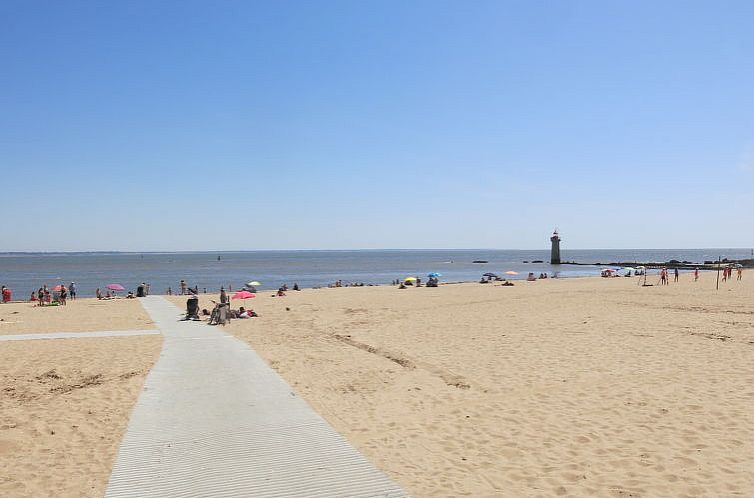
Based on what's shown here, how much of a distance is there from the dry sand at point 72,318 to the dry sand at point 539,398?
184 inches

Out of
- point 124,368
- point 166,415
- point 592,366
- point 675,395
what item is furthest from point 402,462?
point 124,368

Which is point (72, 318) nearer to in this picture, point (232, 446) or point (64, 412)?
point (64, 412)

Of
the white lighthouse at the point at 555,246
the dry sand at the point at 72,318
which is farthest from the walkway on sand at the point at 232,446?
the white lighthouse at the point at 555,246

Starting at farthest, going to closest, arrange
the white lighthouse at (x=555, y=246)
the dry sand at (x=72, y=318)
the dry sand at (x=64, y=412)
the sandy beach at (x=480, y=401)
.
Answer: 1. the white lighthouse at (x=555, y=246)
2. the dry sand at (x=72, y=318)
3. the sandy beach at (x=480, y=401)
4. the dry sand at (x=64, y=412)

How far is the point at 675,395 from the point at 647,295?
73.5 ft

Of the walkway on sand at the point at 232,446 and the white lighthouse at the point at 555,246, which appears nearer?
the walkway on sand at the point at 232,446

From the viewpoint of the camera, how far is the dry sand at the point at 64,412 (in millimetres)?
5672

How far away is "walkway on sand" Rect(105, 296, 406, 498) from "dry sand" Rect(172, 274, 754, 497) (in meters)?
0.46

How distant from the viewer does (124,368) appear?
36.6 ft

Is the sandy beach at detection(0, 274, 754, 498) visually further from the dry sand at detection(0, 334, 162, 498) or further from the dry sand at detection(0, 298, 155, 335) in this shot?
the dry sand at detection(0, 298, 155, 335)

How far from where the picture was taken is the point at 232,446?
20.5 ft

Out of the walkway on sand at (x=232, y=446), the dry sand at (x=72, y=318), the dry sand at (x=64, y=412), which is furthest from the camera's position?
the dry sand at (x=72, y=318)

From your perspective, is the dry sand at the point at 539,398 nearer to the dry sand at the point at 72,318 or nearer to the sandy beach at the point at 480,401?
the sandy beach at the point at 480,401

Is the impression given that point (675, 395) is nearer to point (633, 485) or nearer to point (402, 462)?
point (633, 485)
